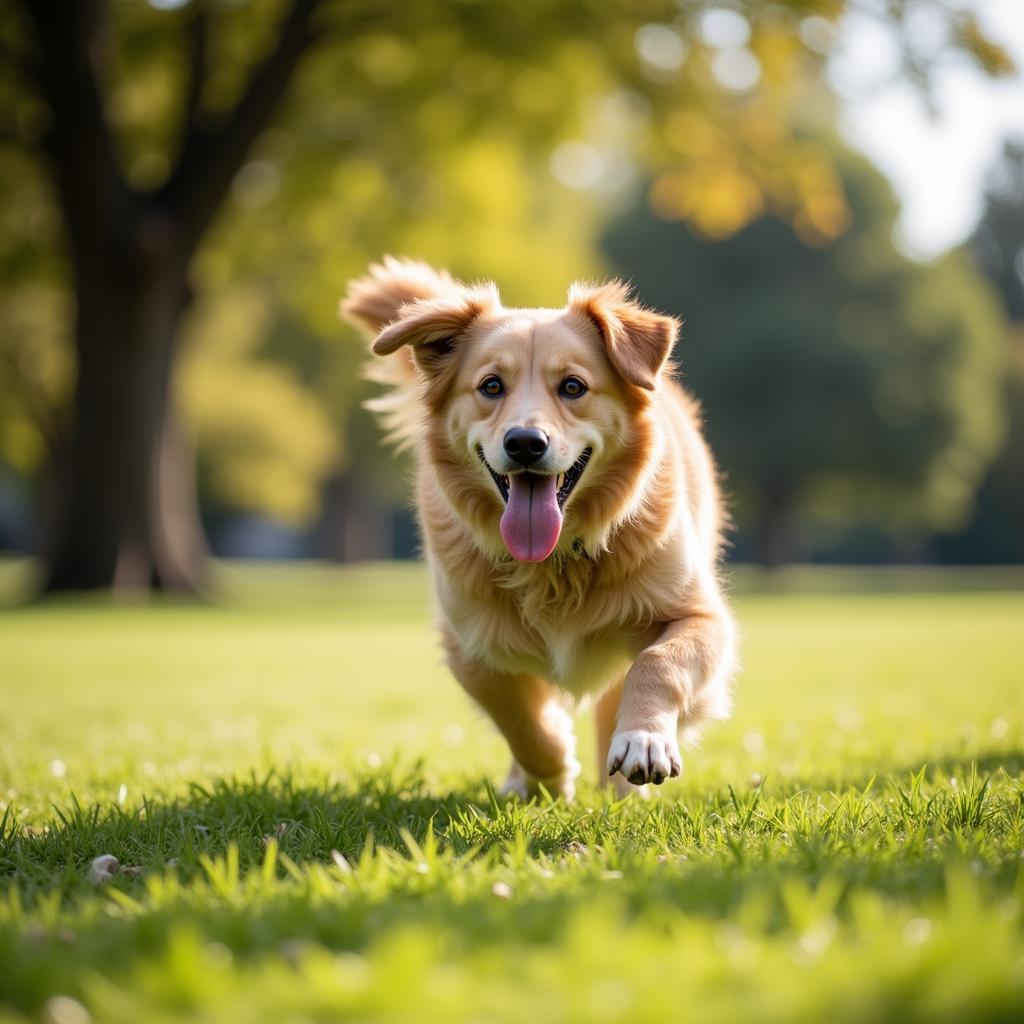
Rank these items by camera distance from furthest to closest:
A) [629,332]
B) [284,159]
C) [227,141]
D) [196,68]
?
[284,159]
[196,68]
[227,141]
[629,332]

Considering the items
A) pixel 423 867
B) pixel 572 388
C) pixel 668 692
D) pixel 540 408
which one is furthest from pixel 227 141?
pixel 423 867

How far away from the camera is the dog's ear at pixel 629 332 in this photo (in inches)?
164

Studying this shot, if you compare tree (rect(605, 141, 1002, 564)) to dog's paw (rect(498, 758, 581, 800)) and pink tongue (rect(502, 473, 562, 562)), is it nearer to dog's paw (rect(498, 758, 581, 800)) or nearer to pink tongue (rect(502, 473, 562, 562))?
dog's paw (rect(498, 758, 581, 800))

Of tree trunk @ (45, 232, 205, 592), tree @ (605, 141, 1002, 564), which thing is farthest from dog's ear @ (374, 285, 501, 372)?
tree @ (605, 141, 1002, 564)

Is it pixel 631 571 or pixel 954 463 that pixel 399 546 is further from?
pixel 631 571

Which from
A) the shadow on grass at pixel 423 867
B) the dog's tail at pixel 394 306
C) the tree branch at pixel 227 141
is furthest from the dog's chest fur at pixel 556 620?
the tree branch at pixel 227 141

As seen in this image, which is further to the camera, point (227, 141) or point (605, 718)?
point (227, 141)

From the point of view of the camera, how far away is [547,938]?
7.55 feet

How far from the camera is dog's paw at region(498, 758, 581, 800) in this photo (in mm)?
4488

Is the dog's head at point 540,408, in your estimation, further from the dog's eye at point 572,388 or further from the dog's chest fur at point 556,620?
the dog's chest fur at point 556,620

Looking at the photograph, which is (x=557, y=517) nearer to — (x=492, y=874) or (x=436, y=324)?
(x=436, y=324)

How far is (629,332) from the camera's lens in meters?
4.30

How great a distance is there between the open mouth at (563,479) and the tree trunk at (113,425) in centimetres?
1376

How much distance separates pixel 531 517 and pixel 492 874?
1.47m
